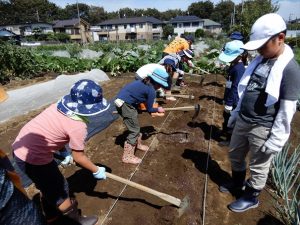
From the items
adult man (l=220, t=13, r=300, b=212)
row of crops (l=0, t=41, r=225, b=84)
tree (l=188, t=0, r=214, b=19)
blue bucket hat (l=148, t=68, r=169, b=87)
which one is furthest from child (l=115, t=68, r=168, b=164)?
tree (l=188, t=0, r=214, b=19)

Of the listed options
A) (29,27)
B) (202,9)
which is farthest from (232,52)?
(202,9)

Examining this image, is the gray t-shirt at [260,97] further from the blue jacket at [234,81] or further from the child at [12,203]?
the child at [12,203]

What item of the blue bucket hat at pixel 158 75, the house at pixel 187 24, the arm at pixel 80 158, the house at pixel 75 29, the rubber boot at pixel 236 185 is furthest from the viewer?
the house at pixel 187 24

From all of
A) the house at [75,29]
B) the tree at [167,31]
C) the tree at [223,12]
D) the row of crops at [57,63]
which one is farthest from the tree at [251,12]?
the tree at [223,12]

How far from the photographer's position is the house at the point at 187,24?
52.9m

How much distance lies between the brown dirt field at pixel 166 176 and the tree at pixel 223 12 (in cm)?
6588

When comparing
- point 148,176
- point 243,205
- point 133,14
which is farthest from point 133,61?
point 133,14

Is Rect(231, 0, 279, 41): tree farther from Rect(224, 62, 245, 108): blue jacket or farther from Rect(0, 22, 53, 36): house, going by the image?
Rect(0, 22, 53, 36): house

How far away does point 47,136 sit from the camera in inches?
87.2

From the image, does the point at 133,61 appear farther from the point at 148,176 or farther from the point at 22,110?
the point at 148,176

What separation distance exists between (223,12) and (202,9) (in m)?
5.34

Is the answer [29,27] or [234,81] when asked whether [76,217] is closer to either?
[234,81]

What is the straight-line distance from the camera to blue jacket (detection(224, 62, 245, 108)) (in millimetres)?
3953

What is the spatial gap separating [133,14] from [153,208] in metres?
76.9
